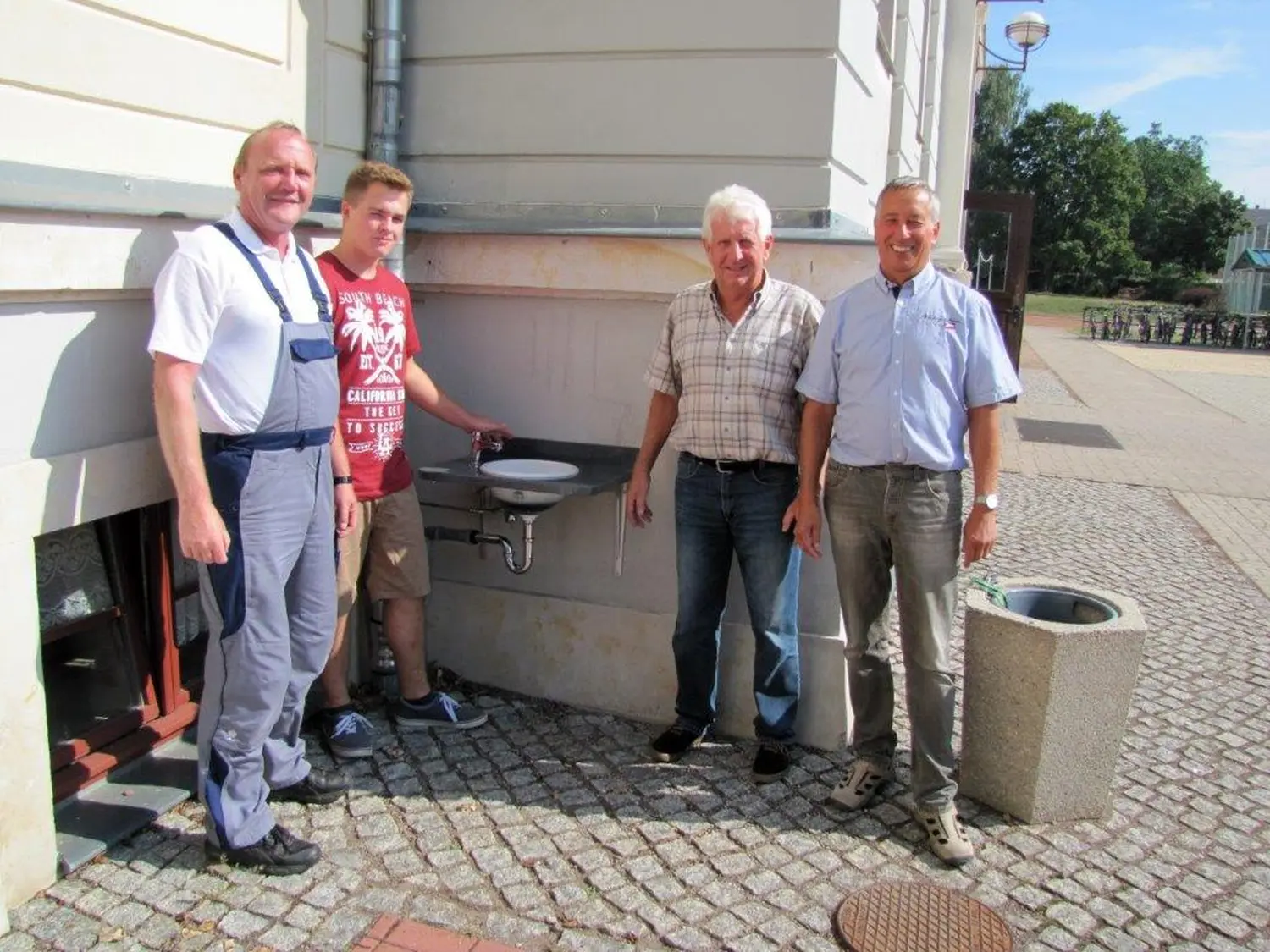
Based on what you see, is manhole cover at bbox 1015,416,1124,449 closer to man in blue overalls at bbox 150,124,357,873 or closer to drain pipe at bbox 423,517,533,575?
drain pipe at bbox 423,517,533,575

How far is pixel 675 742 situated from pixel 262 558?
1.75m

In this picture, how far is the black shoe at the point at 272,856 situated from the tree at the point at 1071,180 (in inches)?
2882

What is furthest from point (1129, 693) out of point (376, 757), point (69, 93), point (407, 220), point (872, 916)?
point (69, 93)

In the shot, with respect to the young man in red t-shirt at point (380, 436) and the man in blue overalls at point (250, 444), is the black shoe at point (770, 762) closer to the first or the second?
the young man in red t-shirt at point (380, 436)

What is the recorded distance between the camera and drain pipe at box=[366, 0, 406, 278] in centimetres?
432

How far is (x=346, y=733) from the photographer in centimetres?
397

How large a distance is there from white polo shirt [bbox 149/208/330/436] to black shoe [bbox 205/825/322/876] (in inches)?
47.8

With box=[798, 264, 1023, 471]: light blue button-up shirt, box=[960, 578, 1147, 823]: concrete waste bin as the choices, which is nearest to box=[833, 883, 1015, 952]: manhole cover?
box=[960, 578, 1147, 823]: concrete waste bin

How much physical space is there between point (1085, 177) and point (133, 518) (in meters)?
77.7

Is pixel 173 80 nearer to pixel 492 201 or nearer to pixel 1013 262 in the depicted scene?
pixel 492 201

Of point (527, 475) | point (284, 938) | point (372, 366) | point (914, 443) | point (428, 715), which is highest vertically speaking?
point (372, 366)

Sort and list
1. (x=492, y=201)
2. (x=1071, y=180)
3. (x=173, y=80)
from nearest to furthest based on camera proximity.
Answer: (x=173, y=80) < (x=492, y=201) < (x=1071, y=180)

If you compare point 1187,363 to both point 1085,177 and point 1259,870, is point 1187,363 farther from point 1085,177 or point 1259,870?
point 1085,177

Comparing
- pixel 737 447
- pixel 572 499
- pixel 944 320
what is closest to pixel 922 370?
pixel 944 320
